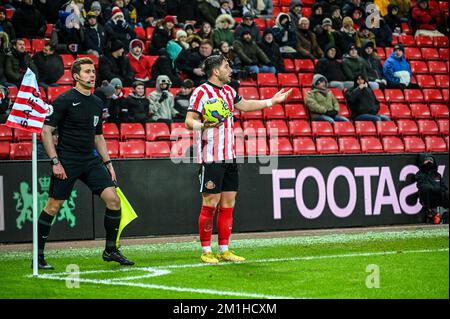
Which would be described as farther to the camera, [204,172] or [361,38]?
[361,38]

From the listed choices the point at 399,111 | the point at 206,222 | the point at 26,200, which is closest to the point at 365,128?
the point at 399,111

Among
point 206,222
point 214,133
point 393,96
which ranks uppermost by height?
point 393,96

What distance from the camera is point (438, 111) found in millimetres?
18484

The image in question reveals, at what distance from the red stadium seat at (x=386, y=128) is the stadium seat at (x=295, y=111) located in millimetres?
1464

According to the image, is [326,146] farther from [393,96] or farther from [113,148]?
[113,148]

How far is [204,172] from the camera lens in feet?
31.2

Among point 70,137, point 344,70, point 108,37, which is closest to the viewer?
point 70,137

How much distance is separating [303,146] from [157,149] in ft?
9.49

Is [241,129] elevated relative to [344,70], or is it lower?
lower
